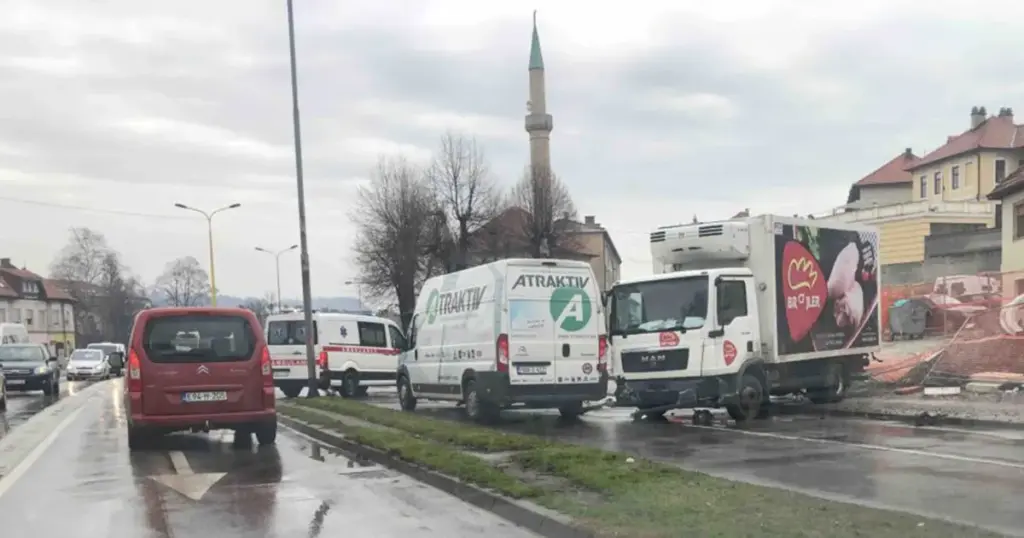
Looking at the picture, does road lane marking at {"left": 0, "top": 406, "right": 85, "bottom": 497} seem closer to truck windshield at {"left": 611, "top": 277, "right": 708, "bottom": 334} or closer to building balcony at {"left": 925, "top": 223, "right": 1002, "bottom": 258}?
truck windshield at {"left": 611, "top": 277, "right": 708, "bottom": 334}

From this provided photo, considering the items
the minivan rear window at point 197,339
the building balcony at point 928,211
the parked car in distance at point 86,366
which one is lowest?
the parked car in distance at point 86,366

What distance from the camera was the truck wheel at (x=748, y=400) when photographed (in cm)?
1484

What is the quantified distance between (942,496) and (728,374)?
6.75 metres

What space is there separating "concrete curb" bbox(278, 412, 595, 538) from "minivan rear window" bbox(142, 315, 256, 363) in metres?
1.98

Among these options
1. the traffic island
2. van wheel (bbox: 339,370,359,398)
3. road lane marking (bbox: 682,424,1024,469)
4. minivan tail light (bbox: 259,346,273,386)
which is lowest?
van wheel (bbox: 339,370,359,398)

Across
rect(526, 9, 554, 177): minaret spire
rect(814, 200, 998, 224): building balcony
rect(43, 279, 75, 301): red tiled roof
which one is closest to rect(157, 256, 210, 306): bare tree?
rect(43, 279, 75, 301): red tiled roof

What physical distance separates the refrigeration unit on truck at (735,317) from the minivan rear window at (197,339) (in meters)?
6.31

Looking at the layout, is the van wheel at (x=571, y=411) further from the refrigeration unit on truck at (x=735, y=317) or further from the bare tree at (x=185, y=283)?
the bare tree at (x=185, y=283)

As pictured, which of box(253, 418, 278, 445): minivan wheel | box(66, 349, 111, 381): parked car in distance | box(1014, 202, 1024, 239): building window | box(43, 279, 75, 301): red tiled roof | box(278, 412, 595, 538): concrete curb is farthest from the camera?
box(43, 279, 75, 301): red tiled roof

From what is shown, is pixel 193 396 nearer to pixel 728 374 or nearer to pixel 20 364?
pixel 728 374

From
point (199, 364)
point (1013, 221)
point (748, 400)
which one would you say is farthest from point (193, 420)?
point (1013, 221)

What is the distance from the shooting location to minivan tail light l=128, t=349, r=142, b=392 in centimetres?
1234

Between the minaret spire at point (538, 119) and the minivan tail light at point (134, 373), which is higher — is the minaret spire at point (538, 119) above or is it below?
above

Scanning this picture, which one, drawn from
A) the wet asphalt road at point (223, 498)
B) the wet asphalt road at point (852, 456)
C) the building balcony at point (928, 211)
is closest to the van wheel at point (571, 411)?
the wet asphalt road at point (852, 456)
